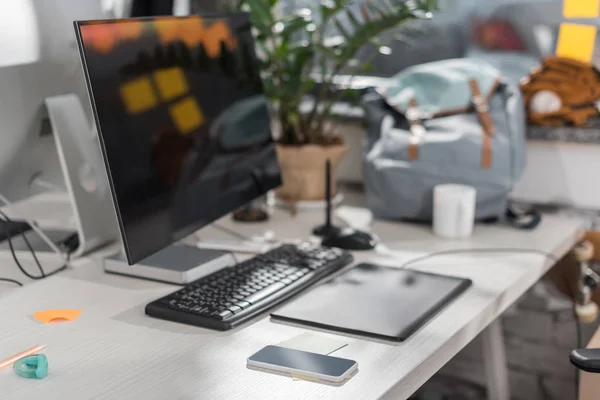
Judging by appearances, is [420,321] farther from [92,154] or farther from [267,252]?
[92,154]

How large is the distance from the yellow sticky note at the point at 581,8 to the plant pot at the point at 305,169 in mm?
723

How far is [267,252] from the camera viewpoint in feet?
5.15

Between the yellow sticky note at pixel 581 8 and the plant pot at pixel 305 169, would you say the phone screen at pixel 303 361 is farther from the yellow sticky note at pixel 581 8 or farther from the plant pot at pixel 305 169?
the yellow sticky note at pixel 581 8

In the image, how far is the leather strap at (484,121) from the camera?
72.3 inches

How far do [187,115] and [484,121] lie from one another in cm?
74

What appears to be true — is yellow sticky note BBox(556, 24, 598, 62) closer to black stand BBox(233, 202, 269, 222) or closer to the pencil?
black stand BBox(233, 202, 269, 222)

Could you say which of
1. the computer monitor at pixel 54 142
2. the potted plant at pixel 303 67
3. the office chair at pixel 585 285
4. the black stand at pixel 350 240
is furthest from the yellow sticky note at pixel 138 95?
the office chair at pixel 585 285

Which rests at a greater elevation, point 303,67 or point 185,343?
point 303,67

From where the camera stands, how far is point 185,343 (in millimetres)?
1206

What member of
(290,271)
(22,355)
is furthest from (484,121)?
(22,355)

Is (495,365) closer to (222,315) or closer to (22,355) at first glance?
(222,315)

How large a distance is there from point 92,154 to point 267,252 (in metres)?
0.40

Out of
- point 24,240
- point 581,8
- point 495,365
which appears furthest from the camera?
point 581,8

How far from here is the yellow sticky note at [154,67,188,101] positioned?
1.40 meters
